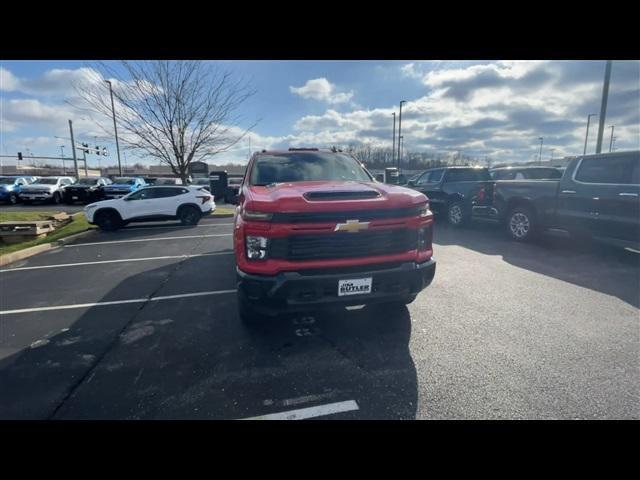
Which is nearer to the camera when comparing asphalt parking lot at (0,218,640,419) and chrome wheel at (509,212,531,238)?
Answer: asphalt parking lot at (0,218,640,419)

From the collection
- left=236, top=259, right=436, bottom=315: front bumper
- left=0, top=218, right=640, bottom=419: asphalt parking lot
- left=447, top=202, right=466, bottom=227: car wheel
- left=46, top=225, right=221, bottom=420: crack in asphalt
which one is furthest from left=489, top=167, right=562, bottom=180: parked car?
left=46, top=225, right=221, bottom=420: crack in asphalt

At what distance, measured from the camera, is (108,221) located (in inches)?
439

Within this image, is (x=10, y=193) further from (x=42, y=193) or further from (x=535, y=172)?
(x=535, y=172)

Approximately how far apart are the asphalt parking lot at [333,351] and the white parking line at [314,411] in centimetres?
1

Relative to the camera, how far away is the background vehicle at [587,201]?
5.69 metres

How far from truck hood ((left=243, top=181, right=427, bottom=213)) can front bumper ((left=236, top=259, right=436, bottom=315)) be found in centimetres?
59

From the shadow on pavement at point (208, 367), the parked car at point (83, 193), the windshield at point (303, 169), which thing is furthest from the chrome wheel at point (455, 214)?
the parked car at point (83, 193)

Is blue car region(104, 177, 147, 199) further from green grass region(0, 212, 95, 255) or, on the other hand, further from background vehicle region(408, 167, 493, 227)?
background vehicle region(408, 167, 493, 227)

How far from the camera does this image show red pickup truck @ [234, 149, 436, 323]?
2797 millimetres

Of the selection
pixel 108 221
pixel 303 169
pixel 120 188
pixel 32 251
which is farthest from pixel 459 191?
pixel 120 188

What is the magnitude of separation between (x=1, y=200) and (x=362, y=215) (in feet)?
91.5

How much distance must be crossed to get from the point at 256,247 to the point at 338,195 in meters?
0.95
